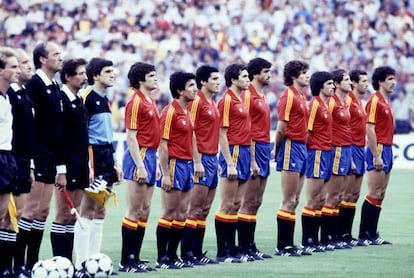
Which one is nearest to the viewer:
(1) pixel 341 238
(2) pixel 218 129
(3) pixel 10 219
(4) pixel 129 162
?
(3) pixel 10 219

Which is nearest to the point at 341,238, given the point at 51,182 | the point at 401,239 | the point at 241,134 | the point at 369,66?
the point at 401,239

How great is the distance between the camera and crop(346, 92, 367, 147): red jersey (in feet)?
50.1

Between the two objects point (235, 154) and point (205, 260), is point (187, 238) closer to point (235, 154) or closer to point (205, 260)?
point (205, 260)

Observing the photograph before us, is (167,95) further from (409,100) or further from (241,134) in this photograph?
(241,134)

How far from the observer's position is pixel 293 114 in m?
13.9

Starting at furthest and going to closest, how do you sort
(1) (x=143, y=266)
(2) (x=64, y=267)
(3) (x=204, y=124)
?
(3) (x=204, y=124), (1) (x=143, y=266), (2) (x=64, y=267)

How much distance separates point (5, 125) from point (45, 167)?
951 mm

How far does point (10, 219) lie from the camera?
10359mm

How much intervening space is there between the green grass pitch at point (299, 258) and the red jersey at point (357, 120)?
1.39m

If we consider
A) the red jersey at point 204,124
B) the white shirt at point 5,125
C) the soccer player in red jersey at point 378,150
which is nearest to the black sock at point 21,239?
the white shirt at point 5,125

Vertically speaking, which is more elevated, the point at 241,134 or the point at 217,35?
the point at 217,35

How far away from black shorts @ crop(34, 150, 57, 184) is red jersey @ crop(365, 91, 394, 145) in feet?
18.6

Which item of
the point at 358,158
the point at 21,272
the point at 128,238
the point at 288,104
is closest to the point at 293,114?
the point at 288,104

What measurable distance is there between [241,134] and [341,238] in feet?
8.41
